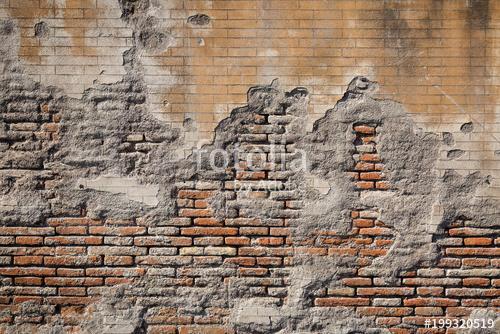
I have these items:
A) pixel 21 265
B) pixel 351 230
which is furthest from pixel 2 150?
pixel 351 230

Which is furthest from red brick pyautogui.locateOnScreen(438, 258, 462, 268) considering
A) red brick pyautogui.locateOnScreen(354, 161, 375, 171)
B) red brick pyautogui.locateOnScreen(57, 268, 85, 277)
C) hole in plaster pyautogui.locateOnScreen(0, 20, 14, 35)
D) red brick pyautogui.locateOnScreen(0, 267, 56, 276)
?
hole in plaster pyautogui.locateOnScreen(0, 20, 14, 35)

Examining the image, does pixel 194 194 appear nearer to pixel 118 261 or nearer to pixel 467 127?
pixel 118 261

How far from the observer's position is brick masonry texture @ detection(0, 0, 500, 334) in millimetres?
3203

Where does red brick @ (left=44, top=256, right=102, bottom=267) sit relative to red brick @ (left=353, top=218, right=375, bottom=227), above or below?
below

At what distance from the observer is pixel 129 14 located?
10.5 feet

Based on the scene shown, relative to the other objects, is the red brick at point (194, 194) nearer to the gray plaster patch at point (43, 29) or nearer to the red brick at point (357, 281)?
the red brick at point (357, 281)

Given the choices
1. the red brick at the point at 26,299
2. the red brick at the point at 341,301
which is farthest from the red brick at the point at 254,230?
the red brick at the point at 26,299

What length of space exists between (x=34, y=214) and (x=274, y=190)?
1.55 meters

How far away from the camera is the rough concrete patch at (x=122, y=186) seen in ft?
10.5

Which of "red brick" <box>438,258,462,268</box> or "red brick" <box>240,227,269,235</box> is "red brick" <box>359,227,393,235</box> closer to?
"red brick" <box>438,258,462,268</box>

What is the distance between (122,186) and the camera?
10.5 feet

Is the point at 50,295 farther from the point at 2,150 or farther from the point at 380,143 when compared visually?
the point at 380,143

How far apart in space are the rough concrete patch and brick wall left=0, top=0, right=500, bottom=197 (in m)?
0.44

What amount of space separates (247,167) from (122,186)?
0.81 metres
